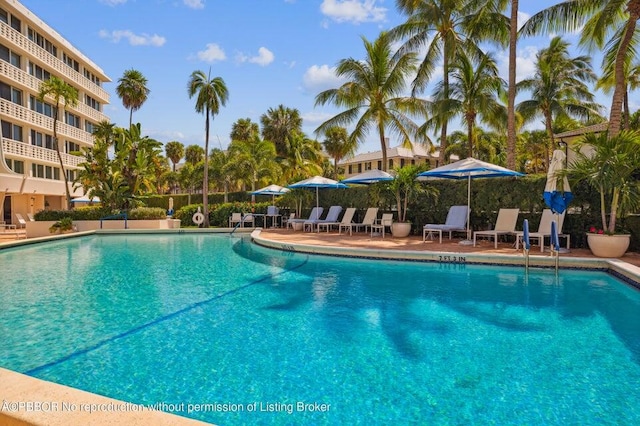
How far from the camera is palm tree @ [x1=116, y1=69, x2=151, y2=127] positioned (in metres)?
36.3

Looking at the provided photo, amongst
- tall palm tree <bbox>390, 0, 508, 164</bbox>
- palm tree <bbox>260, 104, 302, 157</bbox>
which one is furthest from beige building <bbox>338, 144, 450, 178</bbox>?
tall palm tree <bbox>390, 0, 508, 164</bbox>

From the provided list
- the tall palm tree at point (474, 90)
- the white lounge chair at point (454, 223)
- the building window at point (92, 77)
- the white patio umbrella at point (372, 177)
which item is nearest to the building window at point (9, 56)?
the building window at point (92, 77)

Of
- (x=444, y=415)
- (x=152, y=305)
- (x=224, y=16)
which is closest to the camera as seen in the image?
(x=444, y=415)

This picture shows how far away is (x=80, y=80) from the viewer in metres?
35.6

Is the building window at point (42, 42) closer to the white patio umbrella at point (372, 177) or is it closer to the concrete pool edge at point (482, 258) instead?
the white patio umbrella at point (372, 177)

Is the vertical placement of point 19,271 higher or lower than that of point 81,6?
lower

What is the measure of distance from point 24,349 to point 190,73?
70.9 ft

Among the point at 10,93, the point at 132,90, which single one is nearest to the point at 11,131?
the point at 10,93

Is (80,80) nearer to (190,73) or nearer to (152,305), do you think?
(190,73)

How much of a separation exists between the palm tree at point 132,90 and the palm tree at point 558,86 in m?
32.0

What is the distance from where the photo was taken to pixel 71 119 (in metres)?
34.6

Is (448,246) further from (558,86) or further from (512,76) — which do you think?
(558,86)

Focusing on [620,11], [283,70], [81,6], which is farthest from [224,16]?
[620,11]

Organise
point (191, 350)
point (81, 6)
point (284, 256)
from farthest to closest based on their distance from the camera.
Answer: point (81, 6) → point (284, 256) → point (191, 350)
